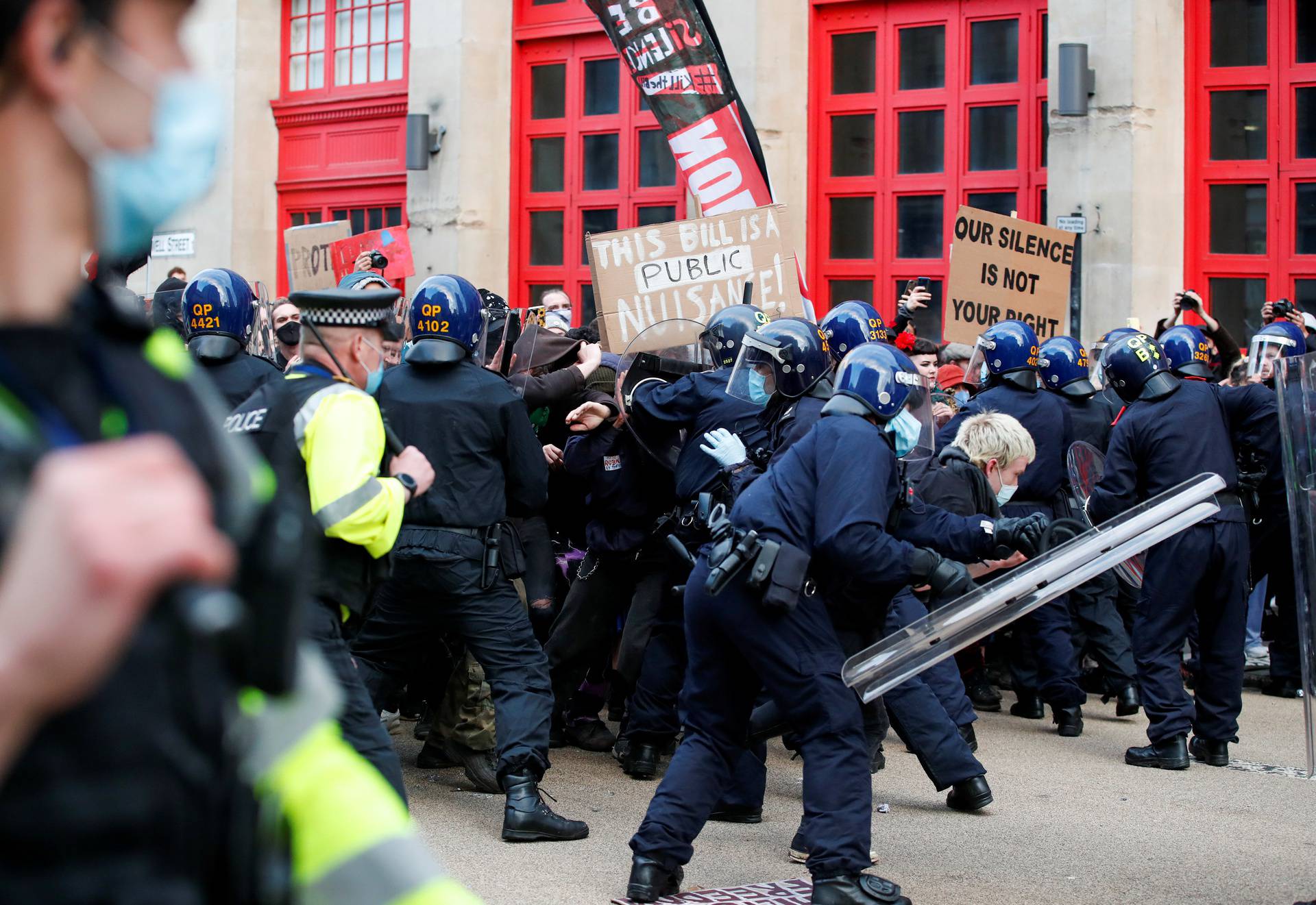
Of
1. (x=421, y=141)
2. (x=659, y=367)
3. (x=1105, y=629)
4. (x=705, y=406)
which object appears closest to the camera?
(x=705, y=406)

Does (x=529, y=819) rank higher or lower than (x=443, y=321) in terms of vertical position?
lower

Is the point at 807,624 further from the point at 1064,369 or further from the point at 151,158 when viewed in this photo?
the point at 1064,369

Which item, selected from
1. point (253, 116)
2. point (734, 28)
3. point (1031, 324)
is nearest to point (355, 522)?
point (1031, 324)

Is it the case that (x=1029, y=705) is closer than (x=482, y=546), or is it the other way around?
(x=482, y=546)

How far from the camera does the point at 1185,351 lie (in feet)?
27.3

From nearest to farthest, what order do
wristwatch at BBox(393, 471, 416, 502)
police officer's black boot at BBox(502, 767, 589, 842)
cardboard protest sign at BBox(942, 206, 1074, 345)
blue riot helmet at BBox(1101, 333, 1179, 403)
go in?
wristwatch at BBox(393, 471, 416, 502)
police officer's black boot at BBox(502, 767, 589, 842)
blue riot helmet at BBox(1101, 333, 1179, 403)
cardboard protest sign at BBox(942, 206, 1074, 345)

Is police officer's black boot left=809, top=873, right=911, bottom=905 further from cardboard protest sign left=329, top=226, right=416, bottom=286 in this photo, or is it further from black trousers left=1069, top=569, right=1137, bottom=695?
cardboard protest sign left=329, top=226, right=416, bottom=286

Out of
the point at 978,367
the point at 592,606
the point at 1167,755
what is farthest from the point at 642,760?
the point at 978,367

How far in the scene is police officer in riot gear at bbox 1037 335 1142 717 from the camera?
27.9 feet

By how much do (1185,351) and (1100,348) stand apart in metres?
2.83

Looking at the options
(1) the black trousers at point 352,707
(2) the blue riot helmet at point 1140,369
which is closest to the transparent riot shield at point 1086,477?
(2) the blue riot helmet at point 1140,369

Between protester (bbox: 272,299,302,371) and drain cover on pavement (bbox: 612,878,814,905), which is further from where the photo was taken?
protester (bbox: 272,299,302,371)

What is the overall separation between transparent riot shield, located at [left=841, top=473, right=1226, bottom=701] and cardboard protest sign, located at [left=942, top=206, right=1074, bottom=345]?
4274 mm

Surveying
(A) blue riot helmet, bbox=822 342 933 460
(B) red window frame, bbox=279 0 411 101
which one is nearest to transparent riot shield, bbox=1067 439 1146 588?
(A) blue riot helmet, bbox=822 342 933 460
